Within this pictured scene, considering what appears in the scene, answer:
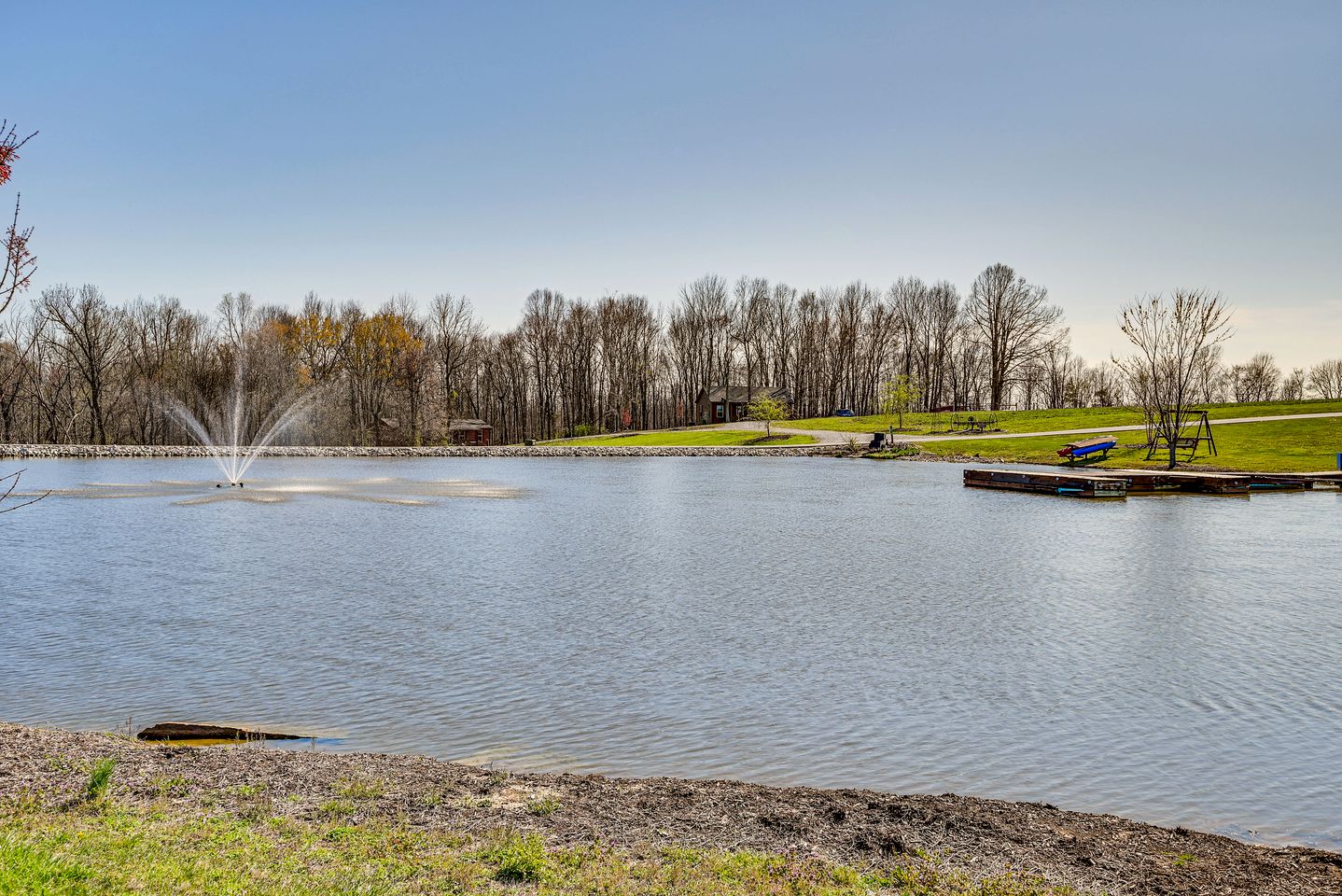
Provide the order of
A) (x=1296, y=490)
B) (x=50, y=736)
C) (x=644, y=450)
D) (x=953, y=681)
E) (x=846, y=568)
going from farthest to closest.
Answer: (x=644, y=450)
(x=1296, y=490)
(x=846, y=568)
(x=953, y=681)
(x=50, y=736)

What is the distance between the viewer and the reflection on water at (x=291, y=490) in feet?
112

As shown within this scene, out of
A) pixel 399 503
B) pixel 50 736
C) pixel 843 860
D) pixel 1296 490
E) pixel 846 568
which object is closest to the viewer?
pixel 843 860

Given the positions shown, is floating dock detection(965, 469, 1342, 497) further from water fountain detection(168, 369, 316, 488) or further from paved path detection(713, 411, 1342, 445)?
water fountain detection(168, 369, 316, 488)

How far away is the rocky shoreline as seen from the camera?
68188 millimetres

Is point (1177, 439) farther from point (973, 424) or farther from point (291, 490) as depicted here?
point (291, 490)

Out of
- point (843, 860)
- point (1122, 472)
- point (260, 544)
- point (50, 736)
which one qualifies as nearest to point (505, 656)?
point (50, 736)

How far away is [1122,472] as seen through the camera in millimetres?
39156

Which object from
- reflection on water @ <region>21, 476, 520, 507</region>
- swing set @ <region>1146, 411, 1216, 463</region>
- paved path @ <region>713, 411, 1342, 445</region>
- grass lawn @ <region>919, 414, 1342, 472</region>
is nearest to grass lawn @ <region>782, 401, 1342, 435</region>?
paved path @ <region>713, 411, 1342, 445</region>

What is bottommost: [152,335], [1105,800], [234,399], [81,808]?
[1105,800]

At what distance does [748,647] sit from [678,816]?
5852mm

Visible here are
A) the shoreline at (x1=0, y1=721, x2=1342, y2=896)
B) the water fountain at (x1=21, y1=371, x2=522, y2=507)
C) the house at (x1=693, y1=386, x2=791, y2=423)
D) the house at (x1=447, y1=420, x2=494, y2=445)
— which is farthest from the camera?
the house at (x1=693, y1=386, x2=791, y2=423)

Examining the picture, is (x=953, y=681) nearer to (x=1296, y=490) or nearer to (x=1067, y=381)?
(x=1296, y=490)

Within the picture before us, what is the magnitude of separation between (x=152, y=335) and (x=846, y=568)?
88141mm

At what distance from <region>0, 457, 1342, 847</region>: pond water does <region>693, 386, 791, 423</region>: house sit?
3059 inches
